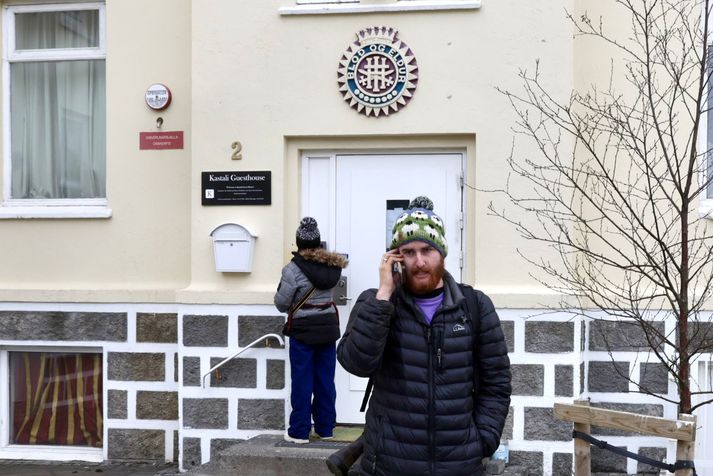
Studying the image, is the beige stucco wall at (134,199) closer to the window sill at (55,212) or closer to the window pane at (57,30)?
the window sill at (55,212)

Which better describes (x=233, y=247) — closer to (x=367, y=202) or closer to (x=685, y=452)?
→ (x=367, y=202)

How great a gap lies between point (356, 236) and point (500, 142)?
133 centimetres

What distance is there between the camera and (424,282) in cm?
377

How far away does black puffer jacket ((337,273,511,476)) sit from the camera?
3.64 meters

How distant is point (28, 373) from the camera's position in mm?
8016

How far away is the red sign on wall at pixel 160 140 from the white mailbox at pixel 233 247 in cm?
93

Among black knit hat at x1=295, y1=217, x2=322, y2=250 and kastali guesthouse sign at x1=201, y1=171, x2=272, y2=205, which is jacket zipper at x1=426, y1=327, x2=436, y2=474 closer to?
black knit hat at x1=295, y1=217, x2=322, y2=250

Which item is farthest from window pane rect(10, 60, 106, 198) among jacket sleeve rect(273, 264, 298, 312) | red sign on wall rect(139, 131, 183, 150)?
jacket sleeve rect(273, 264, 298, 312)

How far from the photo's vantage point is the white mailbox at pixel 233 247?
7.15 metres

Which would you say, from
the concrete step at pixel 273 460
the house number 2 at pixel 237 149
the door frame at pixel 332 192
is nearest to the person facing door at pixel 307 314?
the concrete step at pixel 273 460

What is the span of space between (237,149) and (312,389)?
1959mm

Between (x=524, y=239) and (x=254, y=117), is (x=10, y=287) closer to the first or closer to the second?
(x=254, y=117)

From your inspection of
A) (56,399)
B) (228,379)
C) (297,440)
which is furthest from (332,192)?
(56,399)

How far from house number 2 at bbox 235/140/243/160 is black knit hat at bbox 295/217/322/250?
92 cm
